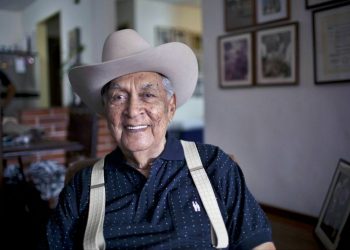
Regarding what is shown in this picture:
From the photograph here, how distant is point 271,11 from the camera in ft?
8.29

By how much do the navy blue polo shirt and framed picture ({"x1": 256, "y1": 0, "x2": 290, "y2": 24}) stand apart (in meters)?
1.61

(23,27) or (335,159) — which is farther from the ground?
(23,27)

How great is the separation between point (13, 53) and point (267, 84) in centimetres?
368

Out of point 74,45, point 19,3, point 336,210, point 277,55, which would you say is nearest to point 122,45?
point 336,210

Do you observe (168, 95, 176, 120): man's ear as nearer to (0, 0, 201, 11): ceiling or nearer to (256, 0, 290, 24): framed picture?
(256, 0, 290, 24): framed picture

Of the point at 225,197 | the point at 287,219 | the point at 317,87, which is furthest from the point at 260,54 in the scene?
the point at 225,197

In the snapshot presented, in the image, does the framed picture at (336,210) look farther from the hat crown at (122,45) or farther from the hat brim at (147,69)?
the hat crown at (122,45)

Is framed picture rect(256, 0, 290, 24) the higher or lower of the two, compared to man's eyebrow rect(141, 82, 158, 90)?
higher

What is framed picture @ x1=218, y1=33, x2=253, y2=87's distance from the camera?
8.95 feet

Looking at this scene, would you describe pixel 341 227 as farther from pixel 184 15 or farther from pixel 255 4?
pixel 184 15

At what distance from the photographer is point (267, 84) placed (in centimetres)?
262

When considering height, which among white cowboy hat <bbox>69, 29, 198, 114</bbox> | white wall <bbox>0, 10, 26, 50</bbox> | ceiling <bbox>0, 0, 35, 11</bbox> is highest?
ceiling <bbox>0, 0, 35, 11</bbox>

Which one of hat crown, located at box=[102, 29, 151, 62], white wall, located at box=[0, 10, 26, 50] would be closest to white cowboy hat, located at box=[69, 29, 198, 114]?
hat crown, located at box=[102, 29, 151, 62]

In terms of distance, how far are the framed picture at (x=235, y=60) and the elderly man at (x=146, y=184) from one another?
156 cm
